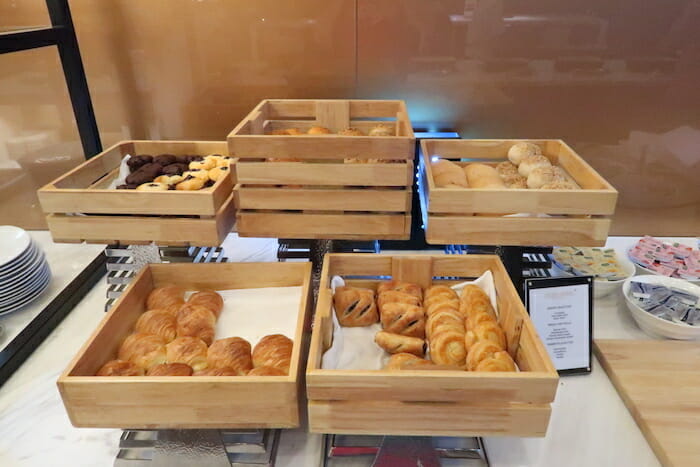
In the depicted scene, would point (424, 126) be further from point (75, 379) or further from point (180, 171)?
point (75, 379)

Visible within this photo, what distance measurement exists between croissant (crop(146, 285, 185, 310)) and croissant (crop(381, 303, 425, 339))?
571mm

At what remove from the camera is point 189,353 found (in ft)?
3.53

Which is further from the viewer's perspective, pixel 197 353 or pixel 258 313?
pixel 258 313

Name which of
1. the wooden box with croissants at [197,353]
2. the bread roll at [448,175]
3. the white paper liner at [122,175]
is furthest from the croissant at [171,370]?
the bread roll at [448,175]

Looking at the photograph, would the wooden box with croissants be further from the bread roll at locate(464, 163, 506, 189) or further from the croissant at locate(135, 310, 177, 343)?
the bread roll at locate(464, 163, 506, 189)

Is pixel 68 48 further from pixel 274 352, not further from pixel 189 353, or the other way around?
pixel 274 352

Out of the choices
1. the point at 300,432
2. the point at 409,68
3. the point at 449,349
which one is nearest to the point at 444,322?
the point at 449,349

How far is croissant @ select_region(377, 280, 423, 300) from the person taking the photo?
1214 millimetres

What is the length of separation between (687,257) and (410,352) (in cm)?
129

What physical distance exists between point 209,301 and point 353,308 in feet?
1.28

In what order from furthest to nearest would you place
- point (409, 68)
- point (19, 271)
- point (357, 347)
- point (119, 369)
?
point (409, 68)
point (19, 271)
point (357, 347)
point (119, 369)

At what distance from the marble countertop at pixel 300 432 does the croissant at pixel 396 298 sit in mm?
369

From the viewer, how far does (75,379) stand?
0.93m

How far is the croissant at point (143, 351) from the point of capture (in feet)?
3.51
